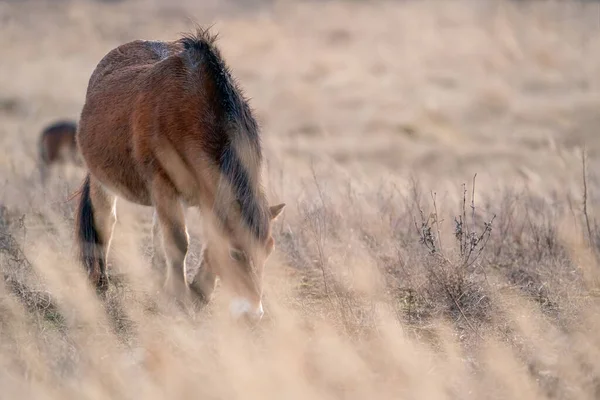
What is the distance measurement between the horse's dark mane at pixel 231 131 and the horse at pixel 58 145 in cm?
646

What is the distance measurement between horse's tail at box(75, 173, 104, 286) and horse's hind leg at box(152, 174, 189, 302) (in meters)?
→ 0.69

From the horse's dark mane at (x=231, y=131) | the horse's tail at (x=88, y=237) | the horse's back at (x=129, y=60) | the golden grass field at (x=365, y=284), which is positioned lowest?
the golden grass field at (x=365, y=284)

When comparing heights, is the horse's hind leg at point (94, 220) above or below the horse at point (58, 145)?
above

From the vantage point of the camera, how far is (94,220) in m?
5.85

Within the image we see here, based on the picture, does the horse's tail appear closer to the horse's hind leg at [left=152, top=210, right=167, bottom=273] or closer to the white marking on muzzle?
the horse's hind leg at [left=152, top=210, right=167, bottom=273]

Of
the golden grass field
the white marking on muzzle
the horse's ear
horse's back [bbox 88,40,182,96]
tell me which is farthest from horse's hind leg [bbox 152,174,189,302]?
horse's back [bbox 88,40,182,96]

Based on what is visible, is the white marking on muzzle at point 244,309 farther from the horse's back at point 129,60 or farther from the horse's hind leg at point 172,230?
the horse's back at point 129,60

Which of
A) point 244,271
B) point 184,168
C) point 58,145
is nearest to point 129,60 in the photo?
point 184,168

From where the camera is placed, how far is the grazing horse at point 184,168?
439 cm

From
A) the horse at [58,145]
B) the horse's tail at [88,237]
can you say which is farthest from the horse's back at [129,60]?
the horse at [58,145]

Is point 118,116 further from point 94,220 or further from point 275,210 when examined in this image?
point 275,210

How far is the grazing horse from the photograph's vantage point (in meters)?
4.39

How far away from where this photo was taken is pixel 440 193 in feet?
27.1

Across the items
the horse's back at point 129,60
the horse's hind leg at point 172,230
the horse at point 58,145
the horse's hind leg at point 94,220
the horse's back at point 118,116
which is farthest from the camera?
the horse at point 58,145
